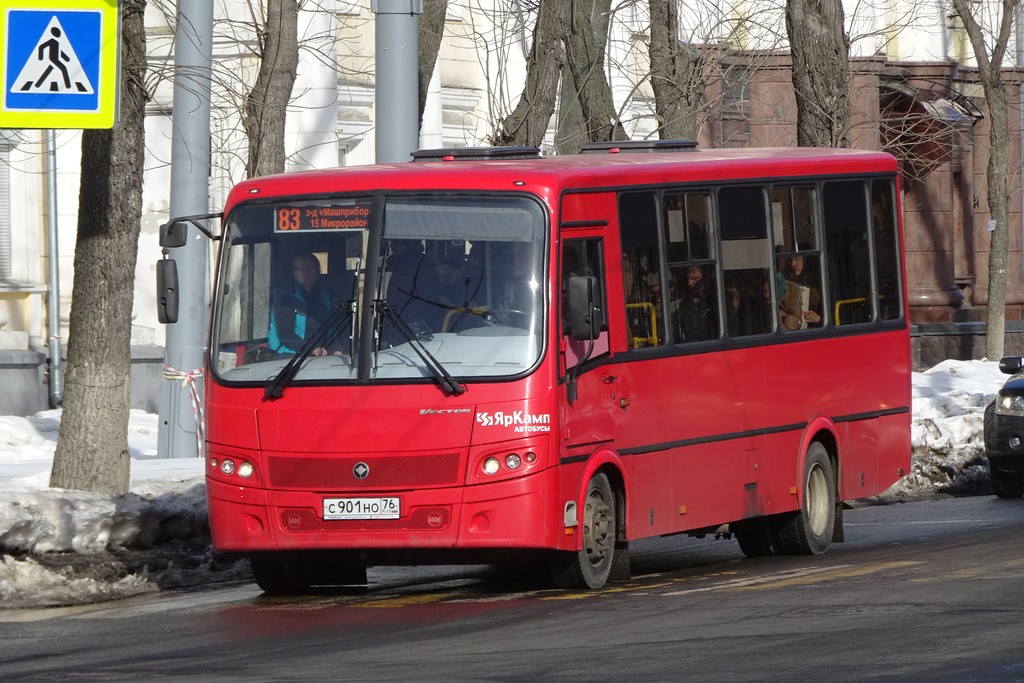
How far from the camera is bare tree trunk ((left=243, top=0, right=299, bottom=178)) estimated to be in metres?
20.9

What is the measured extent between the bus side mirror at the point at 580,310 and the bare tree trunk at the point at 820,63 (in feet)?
36.9

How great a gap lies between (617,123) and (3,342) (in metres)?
8.32

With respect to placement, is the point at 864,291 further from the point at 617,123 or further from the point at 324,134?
the point at 324,134

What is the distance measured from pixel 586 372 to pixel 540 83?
918 cm

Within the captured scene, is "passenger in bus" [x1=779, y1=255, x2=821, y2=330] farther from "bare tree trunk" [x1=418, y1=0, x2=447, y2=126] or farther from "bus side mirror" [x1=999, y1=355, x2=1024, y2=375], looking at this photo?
"bare tree trunk" [x1=418, y1=0, x2=447, y2=126]

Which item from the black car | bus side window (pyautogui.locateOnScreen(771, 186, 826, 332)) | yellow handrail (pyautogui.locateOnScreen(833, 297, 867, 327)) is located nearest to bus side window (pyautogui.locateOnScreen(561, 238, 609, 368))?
bus side window (pyautogui.locateOnScreen(771, 186, 826, 332))

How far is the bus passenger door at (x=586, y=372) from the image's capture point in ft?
38.1

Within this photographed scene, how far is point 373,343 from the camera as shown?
11586mm

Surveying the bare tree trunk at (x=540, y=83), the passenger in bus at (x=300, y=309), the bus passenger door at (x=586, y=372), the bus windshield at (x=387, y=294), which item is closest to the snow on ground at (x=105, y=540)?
the bus windshield at (x=387, y=294)

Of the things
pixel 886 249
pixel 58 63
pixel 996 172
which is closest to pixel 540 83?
pixel 886 249

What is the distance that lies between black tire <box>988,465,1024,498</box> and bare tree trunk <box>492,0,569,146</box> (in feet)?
17.7

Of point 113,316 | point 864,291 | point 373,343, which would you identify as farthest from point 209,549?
point 864,291

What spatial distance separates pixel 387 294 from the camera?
460 inches

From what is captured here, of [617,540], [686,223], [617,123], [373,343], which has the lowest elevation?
[617,540]
